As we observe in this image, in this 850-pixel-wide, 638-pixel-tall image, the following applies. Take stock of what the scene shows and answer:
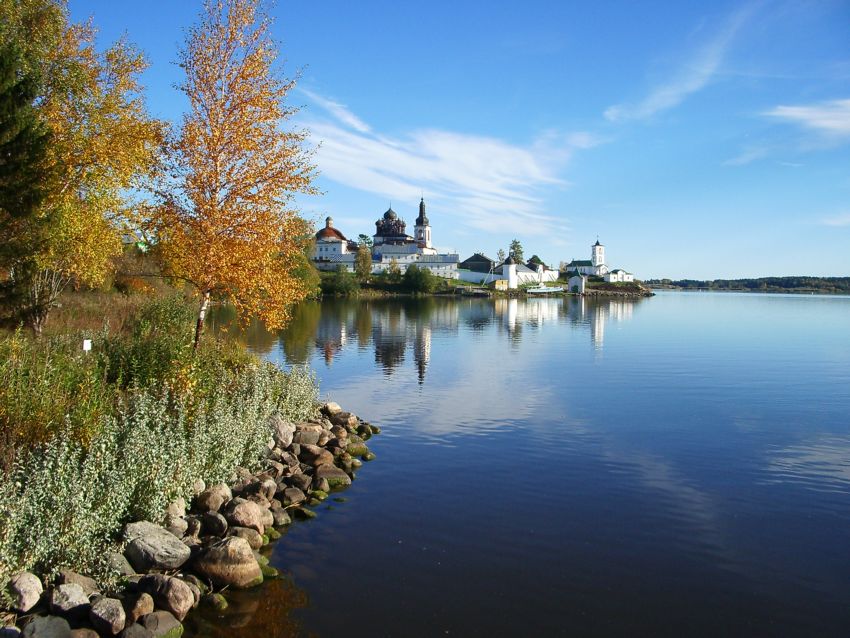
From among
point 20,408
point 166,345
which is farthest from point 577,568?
point 166,345

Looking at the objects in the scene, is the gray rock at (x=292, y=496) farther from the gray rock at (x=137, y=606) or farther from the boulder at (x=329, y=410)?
the boulder at (x=329, y=410)

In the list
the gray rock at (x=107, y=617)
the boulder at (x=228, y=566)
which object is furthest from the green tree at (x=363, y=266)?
the gray rock at (x=107, y=617)

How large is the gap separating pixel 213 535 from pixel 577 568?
5.73 meters

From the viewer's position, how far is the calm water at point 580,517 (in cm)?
863

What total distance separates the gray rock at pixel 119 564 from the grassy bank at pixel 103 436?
94mm

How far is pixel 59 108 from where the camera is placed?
2048 centimetres

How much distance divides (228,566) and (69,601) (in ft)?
6.81

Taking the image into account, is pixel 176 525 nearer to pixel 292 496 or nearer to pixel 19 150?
pixel 292 496

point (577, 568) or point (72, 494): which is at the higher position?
point (72, 494)

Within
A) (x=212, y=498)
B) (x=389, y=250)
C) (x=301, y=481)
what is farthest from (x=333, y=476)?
(x=389, y=250)

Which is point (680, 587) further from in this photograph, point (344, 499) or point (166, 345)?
point (166, 345)

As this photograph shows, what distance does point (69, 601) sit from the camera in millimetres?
7469

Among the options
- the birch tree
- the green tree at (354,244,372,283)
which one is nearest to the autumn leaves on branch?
the birch tree

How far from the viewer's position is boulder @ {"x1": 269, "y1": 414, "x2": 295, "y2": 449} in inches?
564
